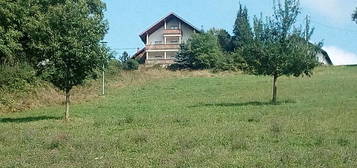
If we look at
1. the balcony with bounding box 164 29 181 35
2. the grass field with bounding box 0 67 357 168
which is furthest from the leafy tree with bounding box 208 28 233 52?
the grass field with bounding box 0 67 357 168

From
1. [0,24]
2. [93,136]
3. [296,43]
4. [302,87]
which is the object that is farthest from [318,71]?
[93,136]

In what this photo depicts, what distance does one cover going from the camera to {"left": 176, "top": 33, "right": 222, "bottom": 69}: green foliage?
75.8m

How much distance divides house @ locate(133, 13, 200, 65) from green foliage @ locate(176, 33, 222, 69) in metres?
14.2

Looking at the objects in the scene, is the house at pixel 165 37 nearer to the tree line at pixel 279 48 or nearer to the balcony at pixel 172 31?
the balcony at pixel 172 31

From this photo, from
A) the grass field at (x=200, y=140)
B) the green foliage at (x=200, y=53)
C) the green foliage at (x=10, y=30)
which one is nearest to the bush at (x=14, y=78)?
the green foliage at (x=10, y=30)

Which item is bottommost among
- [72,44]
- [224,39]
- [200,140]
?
[200,140]

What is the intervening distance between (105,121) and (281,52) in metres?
14.3

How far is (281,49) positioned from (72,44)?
13.9 metres

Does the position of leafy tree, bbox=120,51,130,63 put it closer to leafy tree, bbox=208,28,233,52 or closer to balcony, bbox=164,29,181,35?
balcony, bbox=164,29,181,35

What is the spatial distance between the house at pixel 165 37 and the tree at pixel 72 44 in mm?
66579

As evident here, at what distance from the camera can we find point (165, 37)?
317 feet

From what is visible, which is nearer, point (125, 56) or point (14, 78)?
point (14, 78)

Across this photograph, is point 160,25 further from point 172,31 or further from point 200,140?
point 200,140

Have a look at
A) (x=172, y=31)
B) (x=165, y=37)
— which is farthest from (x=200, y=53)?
(x=165, y=37)
